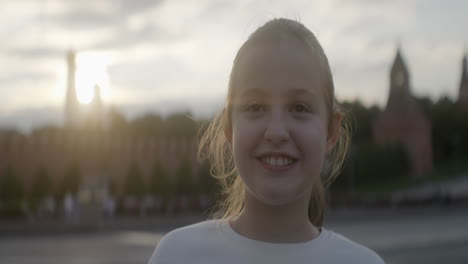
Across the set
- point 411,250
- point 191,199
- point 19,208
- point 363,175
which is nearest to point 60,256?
point 411,250

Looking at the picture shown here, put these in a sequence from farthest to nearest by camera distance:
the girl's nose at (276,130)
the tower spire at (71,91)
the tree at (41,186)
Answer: the tower spire at (71,91)
the tree at (41,186)
the girl's nose at (276,130)

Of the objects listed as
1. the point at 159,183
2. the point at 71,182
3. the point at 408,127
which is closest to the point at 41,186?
the point at 71,182

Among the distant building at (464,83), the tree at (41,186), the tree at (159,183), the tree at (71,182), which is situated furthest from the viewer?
the tree at (159,183)

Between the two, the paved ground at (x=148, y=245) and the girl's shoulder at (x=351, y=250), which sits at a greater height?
the girl's shoulder at (x=351, y=250)

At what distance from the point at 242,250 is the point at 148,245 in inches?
520

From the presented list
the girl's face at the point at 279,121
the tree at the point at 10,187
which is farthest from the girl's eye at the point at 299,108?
the tree at the point at 10,187

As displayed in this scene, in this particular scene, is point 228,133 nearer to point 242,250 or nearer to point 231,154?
point 231,154

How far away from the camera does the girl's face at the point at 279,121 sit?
3.88 feet

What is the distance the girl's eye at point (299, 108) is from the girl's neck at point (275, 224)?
20 centimetres

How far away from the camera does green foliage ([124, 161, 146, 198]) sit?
2736cm

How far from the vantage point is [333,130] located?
1364 millimetres

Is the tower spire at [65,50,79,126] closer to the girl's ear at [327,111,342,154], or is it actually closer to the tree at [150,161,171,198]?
the tree at [150,161,171,198]

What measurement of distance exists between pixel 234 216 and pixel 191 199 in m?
25.3

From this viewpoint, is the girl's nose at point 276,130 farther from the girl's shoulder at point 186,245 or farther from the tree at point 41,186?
the tree at point 41,186
